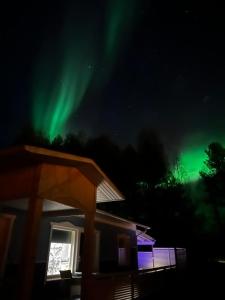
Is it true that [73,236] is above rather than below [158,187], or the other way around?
below

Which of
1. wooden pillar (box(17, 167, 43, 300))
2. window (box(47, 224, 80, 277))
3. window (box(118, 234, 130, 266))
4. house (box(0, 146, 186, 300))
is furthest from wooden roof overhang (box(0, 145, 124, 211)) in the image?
window (box(118, 234, 130, 266))

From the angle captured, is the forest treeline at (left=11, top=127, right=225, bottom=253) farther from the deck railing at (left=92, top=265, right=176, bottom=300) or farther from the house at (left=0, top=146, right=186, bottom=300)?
the house at (left=0, top=146, right=186, bottom=300)

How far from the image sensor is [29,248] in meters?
4.70

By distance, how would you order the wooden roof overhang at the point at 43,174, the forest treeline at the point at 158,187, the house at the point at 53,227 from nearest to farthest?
→ the house at the point at 53,227 < the wooden roof overhang at the point at 43,174 < the forest treeline at the point at 158,187

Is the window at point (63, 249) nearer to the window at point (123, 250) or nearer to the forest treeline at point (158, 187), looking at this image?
the window at point (123, 250)

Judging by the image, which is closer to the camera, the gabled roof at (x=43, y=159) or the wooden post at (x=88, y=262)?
the gabled roof at (x=43, y=159)

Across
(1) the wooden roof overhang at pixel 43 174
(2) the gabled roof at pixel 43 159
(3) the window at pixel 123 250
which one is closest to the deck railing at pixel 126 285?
(1) the wooden roof overhang at pixel 43 174

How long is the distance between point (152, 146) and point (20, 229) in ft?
93.5

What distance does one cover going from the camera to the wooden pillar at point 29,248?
14.5 feet

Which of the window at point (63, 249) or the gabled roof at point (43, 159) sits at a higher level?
the gabled roof at point (43, 159)

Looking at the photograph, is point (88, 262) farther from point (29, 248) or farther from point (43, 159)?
point (43, 159)

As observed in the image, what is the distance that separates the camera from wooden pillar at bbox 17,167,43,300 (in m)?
4.43

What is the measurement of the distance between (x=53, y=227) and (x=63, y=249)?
4.18ft

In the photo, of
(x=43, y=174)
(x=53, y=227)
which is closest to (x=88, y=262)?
(x=53, y=227)
